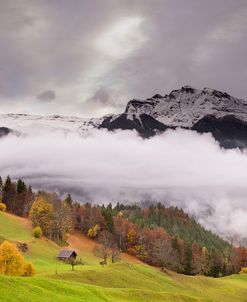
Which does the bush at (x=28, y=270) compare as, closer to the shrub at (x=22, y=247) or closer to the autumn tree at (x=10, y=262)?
the autumn tree at (x=10, y=262)

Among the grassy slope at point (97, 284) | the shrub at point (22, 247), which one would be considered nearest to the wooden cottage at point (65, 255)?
the grassy slope at point (97, 284)

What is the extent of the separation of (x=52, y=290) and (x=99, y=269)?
59784 millimetres

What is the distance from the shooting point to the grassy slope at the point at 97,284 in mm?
72875

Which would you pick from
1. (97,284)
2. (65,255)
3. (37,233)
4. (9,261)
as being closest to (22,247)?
(65,255)

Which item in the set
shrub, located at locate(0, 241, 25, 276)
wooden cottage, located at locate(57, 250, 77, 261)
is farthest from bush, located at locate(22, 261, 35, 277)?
wooden cottage, located at locate(57, 250, 77, 261)

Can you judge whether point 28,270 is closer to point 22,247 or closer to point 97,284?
point 97,284

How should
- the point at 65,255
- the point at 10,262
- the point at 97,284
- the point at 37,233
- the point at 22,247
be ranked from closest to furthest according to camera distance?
the point at 10,262, the point at 97,284, the point at 22,247, the point at 65,255, the point at 37,233

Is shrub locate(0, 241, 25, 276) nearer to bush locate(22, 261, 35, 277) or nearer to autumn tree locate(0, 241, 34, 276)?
autumn tree locate(0, 241, 34, 276)

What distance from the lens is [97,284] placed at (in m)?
122

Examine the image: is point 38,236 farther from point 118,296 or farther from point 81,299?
point 81,299

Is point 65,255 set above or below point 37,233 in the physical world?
below

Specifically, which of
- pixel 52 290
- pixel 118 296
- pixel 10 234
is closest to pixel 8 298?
pixel 52 290

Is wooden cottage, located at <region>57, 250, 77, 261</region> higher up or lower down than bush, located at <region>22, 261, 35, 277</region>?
lower down

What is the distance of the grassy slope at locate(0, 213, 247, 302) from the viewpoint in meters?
72.9
